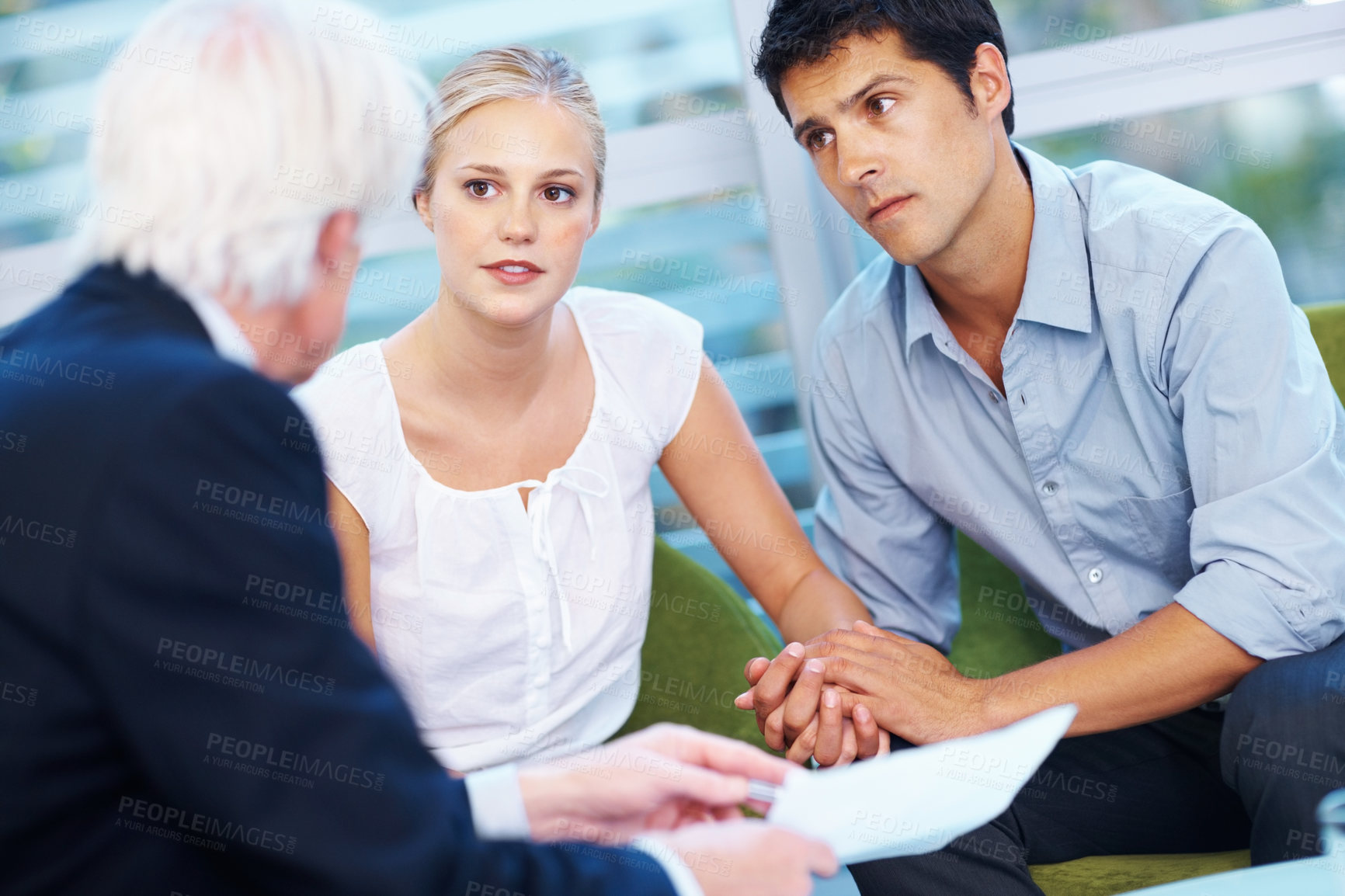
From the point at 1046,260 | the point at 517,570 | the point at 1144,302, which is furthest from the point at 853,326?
the point at 517,570

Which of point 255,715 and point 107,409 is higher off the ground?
point 107,409

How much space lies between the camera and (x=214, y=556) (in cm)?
71

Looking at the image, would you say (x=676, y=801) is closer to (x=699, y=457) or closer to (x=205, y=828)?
(x=205, y=828)

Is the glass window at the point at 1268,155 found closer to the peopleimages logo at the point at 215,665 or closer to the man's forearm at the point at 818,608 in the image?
the man's forearm at the point at 818,608

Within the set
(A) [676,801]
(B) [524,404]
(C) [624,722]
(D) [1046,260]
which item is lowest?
(C) [624,722]

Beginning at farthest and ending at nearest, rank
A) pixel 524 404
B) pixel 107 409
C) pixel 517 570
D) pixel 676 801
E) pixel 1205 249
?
pixel 524 404
pixel 517 570
pixel 1205 249
pixel 676 801
pixel 107 409

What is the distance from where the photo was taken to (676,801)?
104cm

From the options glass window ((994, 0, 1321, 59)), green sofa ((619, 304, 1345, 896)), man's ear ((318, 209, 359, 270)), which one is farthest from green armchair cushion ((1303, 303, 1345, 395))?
man's ear ((318, 209, 359, 270))

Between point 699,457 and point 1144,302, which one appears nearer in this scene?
point 1144,302

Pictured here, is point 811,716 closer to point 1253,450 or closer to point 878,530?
point 878,530

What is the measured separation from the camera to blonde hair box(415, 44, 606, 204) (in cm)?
157

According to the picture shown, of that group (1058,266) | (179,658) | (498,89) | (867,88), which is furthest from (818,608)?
(179,658)

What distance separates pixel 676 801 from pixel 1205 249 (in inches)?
42.4

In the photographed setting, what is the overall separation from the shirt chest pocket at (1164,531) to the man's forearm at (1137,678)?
0.20 m
